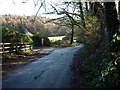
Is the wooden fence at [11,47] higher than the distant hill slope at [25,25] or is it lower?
lower

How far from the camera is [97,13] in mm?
18500

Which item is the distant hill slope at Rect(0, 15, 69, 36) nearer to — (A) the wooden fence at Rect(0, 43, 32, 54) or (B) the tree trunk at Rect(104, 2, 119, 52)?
(A) the wooden fence at Rect(0, 43, 32, 54)

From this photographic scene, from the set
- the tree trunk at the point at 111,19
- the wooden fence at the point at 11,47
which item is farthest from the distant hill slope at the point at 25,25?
the tree trunk at the point at 111,19

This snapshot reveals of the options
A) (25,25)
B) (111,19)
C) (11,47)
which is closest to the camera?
(111,19)

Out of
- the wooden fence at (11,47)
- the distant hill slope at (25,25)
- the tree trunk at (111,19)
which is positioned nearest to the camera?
the tree trunk at (111,19)

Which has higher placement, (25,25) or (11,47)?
(25,25)

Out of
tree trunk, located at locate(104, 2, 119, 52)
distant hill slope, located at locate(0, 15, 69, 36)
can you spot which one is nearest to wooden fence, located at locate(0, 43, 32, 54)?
tree trunk, located at locate(104, 2, 119, 52)

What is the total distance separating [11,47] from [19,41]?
3571 millimetres

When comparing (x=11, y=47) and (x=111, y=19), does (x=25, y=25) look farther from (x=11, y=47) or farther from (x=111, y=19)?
(x=111, y=19)

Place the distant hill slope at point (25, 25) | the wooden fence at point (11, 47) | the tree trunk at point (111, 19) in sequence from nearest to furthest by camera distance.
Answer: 1. the tree trunk at point (111, 19)
2. the wooden fence at point (11, 47)
3. the distant hill slope at point (25, 25)

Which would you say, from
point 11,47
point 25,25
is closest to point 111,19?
point 11,47

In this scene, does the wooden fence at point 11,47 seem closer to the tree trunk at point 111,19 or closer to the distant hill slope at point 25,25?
the tree trunk at point 111,19

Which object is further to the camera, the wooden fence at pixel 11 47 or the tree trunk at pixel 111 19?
the wooden fence at pixel 11 47

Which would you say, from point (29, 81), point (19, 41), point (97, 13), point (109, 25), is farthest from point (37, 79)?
point (19, 41)
